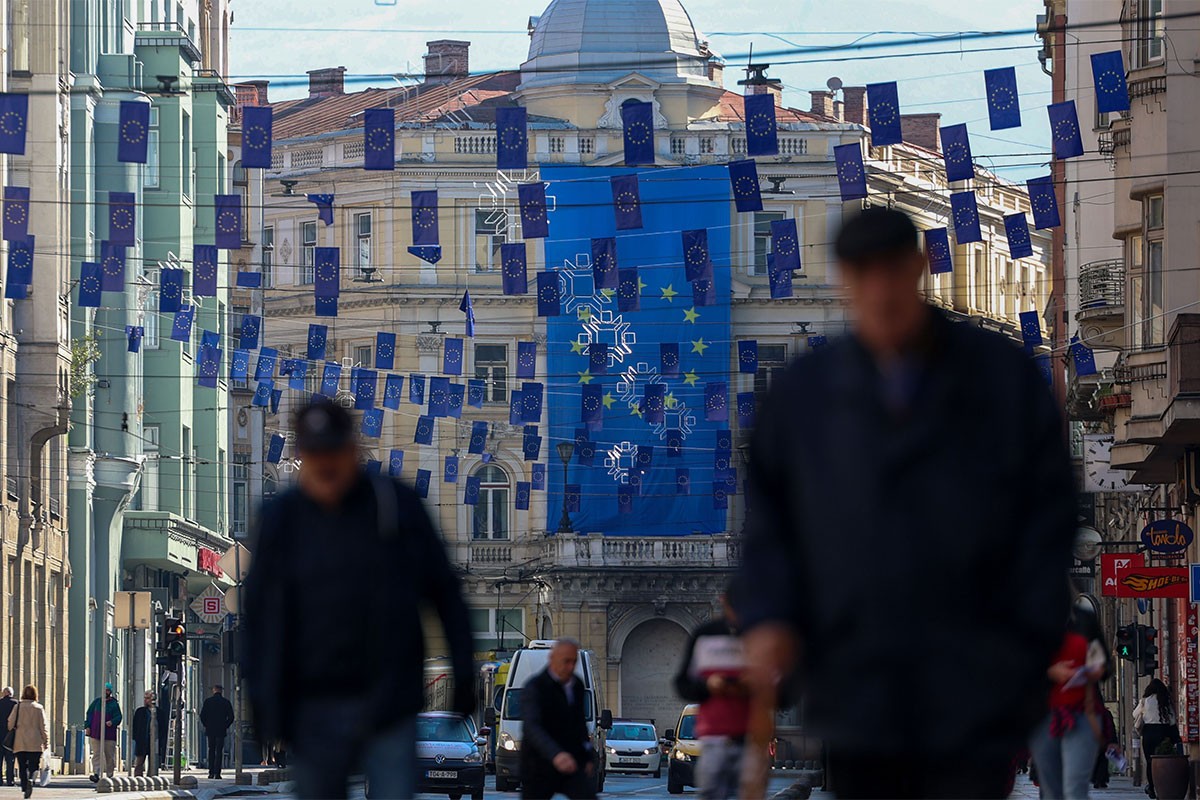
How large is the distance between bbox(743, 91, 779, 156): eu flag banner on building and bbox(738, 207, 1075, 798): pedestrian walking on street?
2873 cm

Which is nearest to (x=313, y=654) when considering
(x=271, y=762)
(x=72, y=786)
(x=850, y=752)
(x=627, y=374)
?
(x=850, y=752)

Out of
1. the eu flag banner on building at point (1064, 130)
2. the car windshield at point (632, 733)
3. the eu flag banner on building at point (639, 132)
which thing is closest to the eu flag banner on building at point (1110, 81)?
the eu flag banner on building at point (1064, 130)

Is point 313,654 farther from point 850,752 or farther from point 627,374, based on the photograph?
point 627,374

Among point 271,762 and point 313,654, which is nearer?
point 313,654

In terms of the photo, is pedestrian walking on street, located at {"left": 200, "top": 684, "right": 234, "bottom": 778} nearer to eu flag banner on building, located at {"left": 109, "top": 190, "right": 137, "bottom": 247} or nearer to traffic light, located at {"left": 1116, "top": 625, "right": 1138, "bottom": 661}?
eu flag banner on building, located at {"left": 109, "top": 190, "right": 137, "bottom": 247}

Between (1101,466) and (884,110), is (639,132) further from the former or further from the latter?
(1101,466)

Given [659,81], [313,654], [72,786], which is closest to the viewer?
[313,654]

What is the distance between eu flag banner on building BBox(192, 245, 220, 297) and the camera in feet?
154

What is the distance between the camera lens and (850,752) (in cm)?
561

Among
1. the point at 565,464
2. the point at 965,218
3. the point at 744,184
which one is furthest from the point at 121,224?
the point at 565,464

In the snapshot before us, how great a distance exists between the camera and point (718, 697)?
14.4 meters

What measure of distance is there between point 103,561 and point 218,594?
808 centimetres

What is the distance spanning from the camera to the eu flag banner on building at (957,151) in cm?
3472

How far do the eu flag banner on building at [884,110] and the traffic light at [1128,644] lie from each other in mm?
10850
